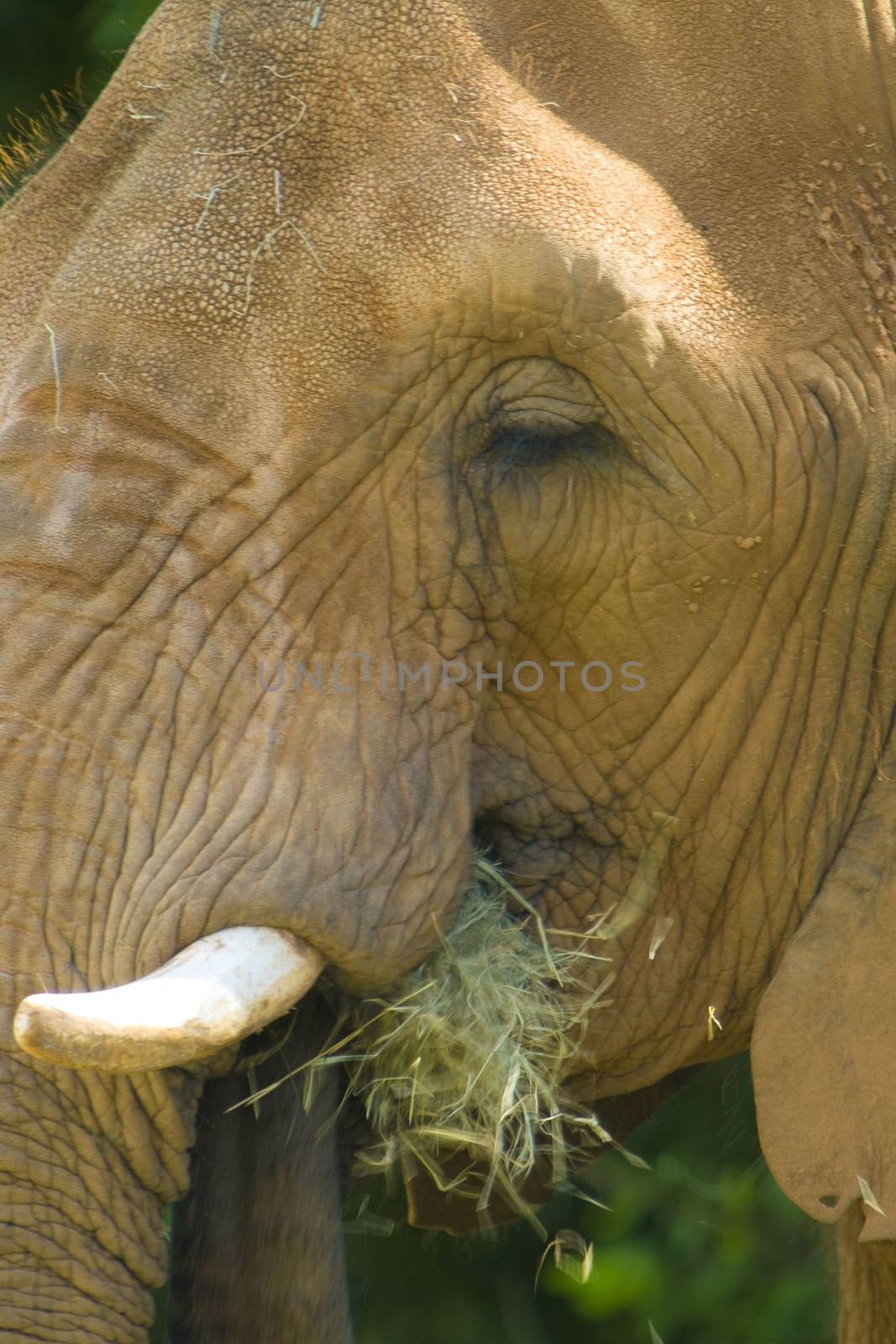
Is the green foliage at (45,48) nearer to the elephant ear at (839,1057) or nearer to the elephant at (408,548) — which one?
the elephant at (408,548)

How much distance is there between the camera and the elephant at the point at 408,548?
2.05 meters

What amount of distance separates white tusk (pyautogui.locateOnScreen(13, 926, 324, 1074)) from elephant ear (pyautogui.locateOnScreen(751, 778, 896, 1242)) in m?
0.56

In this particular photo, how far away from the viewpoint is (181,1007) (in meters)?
1.87

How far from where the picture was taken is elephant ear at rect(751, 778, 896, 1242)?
85.7 inches

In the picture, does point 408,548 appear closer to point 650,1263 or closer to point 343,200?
point 343,200

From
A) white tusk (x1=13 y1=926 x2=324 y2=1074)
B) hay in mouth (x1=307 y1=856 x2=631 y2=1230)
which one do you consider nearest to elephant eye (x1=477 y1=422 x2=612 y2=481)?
hay in mouth (x1=307 y1=856 x2=631 y2=1230)

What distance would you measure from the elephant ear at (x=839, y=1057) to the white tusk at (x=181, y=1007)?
0.56 m

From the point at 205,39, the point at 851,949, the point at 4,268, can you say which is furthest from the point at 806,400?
the point at 4,268

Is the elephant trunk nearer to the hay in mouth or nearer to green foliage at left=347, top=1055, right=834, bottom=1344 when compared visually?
the hay in mouth

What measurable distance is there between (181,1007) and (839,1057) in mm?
802

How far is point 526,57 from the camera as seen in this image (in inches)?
86.5

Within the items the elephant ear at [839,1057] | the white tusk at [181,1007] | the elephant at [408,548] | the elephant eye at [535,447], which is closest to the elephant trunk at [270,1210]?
the elephant at [408,548]

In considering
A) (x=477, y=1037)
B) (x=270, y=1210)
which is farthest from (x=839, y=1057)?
(x=270, y=1210)

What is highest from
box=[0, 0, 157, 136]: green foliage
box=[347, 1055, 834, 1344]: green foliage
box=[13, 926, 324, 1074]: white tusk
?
box=[0, 0, 157, 136]: green foliage
